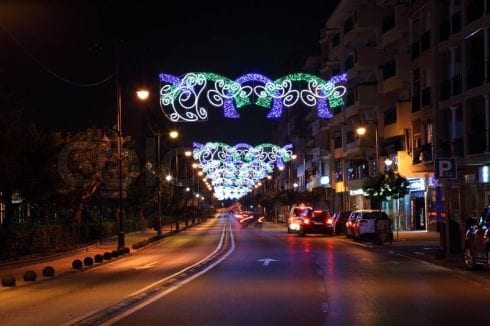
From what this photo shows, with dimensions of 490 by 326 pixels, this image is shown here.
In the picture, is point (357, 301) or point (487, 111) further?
point (487, 111)

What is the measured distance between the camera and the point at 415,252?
32.5m

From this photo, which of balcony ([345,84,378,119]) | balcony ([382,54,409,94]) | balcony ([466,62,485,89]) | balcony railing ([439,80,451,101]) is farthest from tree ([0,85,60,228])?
balcony ([345,84,378,119])

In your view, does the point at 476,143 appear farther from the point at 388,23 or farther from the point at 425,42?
the point at 388,23

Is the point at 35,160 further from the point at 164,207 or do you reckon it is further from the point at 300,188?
the point at 300,188

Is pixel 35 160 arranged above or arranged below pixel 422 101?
below

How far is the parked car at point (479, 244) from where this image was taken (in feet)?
69.4

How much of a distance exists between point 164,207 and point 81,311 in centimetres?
7309

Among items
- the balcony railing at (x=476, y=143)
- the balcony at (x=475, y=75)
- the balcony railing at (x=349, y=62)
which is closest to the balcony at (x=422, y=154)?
the balcony railing at (x=476, y=143)

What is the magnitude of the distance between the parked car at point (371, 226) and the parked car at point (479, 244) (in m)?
17.1

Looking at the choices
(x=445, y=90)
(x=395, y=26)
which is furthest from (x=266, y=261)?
(x=395, y=26)

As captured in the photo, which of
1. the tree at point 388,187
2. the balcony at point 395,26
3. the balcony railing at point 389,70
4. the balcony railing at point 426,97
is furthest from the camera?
the balcony railing at point 389,70

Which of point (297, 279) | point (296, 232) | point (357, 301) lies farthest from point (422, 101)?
point (357, 301)

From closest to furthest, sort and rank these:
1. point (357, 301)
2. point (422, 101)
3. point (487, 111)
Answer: point (357, 301), point (487, 111), point (422, 101)

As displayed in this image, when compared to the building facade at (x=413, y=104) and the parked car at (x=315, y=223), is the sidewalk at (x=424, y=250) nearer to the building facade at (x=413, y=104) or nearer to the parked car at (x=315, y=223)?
the building facade at (x=413, y=104)
